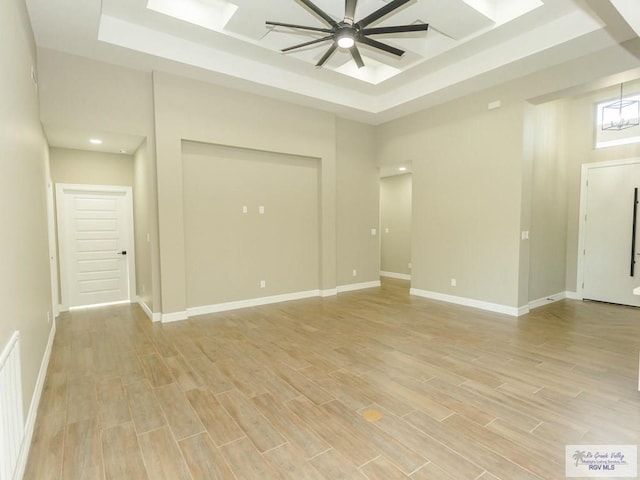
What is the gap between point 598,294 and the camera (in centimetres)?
577

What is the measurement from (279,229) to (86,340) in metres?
3.19

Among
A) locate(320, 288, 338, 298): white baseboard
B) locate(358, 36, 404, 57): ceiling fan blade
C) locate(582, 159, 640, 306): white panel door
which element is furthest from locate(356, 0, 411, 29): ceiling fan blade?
locate(582, 159, 640, 306): white panel door

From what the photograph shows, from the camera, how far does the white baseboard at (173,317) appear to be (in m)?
4.75

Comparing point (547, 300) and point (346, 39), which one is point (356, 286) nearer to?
point (547, 300)

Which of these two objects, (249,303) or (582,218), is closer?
(249,303)

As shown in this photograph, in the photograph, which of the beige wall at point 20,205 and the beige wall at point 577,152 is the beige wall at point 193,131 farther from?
the beige wall at point 577,152

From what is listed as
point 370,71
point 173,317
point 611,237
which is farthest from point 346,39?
point 611,237

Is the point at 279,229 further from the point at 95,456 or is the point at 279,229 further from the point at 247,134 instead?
the point at 95,456

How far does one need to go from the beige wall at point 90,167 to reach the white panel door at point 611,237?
8.23 meters

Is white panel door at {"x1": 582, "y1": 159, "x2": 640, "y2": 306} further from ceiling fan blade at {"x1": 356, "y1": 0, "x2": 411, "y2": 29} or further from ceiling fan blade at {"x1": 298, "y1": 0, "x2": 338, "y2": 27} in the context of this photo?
ceiling fan blade at {"x1": 298, "y1": 0, "x2": 338, "y2": 27}

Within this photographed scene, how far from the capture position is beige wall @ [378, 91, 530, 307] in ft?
16.3

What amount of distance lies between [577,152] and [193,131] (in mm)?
6501

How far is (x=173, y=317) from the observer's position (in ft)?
15.8

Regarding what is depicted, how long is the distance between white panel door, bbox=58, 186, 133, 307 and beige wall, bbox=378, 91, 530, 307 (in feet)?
17.9
